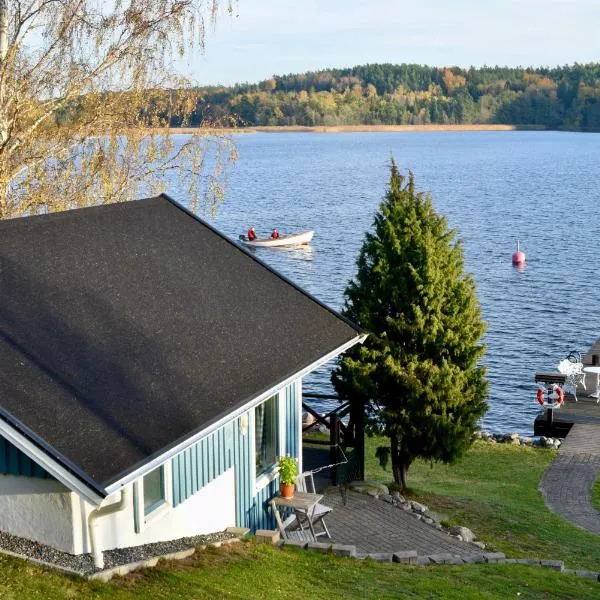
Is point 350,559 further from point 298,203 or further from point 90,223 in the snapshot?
point 298,203

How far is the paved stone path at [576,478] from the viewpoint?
18.5 metres

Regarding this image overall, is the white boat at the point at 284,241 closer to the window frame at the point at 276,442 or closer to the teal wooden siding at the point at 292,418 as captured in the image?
the teal wooden siding at the point at 292,418

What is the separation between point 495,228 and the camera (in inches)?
2896

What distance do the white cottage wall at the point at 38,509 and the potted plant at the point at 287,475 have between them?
16.0 ft

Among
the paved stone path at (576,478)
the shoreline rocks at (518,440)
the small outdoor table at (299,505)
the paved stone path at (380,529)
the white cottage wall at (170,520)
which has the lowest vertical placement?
the shoreline rocks at (518,440)

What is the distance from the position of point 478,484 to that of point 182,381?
1106 cm

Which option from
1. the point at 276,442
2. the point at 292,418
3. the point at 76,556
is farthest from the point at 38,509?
the point at 292,418

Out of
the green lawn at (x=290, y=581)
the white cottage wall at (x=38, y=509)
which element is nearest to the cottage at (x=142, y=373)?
the white cottage wall at (x=38, y=509)

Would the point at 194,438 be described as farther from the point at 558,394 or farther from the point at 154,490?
the point at 558,394

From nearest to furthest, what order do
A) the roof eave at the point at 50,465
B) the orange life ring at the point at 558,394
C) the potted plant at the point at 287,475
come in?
the roof eave at the point at 50,465
the potted plant at the point at 287,475
the orange life ring at the point at 558,394

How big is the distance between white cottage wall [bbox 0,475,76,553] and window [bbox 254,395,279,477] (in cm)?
459

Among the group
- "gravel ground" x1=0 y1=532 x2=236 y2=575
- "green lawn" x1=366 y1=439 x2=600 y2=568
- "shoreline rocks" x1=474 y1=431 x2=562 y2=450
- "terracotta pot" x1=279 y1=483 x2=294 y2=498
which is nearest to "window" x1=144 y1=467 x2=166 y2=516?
"gravel ground" x1=0 y1=532 x2=236 y2=575

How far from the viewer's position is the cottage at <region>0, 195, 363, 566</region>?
32.7ft

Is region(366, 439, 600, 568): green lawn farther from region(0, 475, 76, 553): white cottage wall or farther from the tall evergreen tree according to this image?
region(0, 475, 76, 553): white cottage wall
